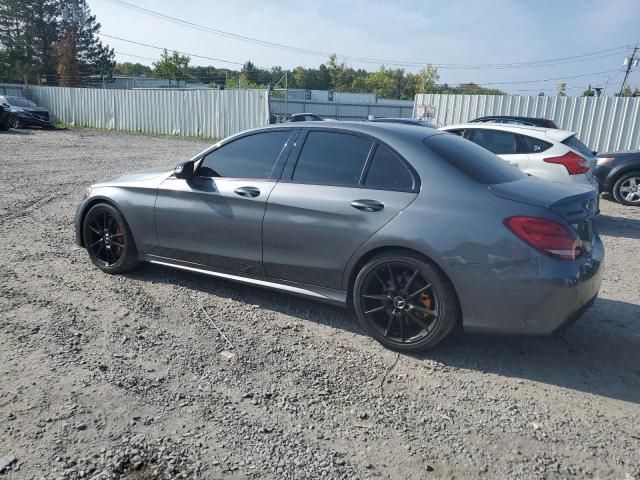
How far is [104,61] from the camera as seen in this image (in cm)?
6831

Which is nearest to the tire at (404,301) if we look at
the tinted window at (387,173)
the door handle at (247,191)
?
the tinted window at (387,173)

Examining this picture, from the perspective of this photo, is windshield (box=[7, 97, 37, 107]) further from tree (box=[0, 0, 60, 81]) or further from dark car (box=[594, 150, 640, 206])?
tree (box=[0, 0, 60, 81])

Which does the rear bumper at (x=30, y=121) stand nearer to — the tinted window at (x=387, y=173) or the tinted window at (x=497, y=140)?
the tinted window at (x=497, y=140)

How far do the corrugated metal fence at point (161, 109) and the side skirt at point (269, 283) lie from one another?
19.6 meters

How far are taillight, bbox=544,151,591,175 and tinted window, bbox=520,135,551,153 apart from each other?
0.89 feet

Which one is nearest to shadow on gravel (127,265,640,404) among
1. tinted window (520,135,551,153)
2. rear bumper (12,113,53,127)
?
tinted window (520,135,551,153)

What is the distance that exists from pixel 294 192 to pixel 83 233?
261 cm

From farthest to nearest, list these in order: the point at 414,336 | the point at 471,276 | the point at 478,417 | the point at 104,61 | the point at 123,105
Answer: the point at 104,61
the point at 123,105
the point at 414,336
the point at 471,276
the point at 478,417

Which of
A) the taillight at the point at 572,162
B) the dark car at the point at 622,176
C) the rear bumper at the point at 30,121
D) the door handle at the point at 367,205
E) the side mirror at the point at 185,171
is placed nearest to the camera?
the door handle at the point at 367,205

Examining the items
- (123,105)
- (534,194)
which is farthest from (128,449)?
(123,105)

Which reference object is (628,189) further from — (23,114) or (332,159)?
(23,114)

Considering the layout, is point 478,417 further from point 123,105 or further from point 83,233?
point 123,105

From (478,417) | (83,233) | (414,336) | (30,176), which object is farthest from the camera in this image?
(30,176)

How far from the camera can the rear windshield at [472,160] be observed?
3797 millimetres
